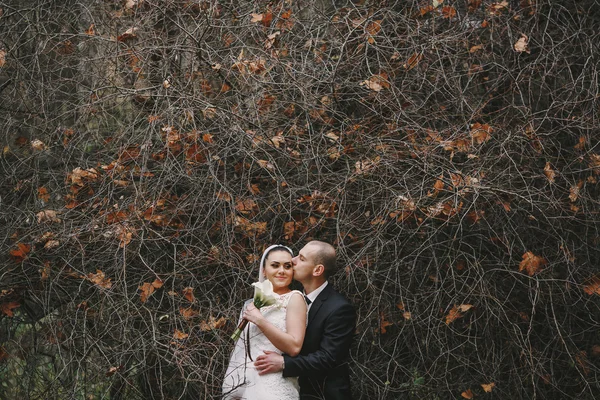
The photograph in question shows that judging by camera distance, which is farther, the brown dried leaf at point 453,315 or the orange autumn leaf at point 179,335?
the brown dried leaf at point 453,315

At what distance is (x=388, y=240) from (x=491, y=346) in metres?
1.13

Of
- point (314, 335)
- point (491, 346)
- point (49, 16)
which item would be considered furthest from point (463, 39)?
point (49, 16)

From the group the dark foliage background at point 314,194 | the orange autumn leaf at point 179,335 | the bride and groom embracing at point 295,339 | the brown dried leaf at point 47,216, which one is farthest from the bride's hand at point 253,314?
the brown dried leaf at point 47,216

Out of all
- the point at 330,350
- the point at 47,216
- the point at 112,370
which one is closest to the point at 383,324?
the point at 330,350

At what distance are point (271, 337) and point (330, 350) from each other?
0.37 m

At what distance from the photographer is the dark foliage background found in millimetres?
4867

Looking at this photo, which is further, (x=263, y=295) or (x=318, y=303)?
(x=318, y=303)

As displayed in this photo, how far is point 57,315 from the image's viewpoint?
5016 mm

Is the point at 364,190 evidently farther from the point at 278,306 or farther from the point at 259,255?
the point at 278,306

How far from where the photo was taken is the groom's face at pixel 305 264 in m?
4.25

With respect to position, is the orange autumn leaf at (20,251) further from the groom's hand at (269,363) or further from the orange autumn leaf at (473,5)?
the orange autumn leaf at (473,5)

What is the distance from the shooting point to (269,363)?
3.94 metres

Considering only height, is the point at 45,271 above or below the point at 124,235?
below

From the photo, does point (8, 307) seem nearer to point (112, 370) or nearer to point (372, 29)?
point (112, 370)
